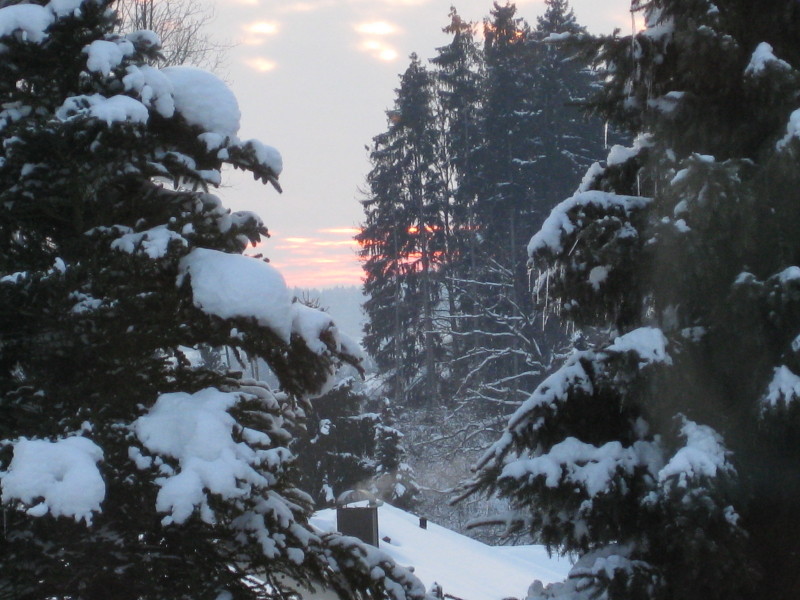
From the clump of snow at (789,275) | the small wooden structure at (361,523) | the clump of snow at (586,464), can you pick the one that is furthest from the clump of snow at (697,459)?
the small wooden structure at (361,523)

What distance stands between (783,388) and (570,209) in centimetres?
165

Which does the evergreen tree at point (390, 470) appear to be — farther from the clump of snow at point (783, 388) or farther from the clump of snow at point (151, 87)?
the clump of snow at point (151, 87)

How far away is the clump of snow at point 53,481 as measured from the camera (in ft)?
9.66

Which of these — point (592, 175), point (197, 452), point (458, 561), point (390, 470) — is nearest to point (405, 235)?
point (390, 470)

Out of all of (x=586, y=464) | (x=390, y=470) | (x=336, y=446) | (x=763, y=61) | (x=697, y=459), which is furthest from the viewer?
(x=390, y=470)

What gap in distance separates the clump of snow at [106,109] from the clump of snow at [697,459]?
3.13 metres

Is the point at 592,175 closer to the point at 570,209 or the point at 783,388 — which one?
the point at 570,209

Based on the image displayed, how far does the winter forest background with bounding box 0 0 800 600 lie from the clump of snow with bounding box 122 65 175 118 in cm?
1

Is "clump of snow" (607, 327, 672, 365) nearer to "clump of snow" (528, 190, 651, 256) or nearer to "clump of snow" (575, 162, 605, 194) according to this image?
"clump of snow" (528, 190, 651, 256)

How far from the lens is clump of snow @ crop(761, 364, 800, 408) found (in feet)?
14.5

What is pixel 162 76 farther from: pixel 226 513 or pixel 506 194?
pixel 506 194

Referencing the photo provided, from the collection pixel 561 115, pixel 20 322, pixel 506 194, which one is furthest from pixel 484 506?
pixel 20 322

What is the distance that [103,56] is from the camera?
3.75 metres

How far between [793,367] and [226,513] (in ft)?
10.2
